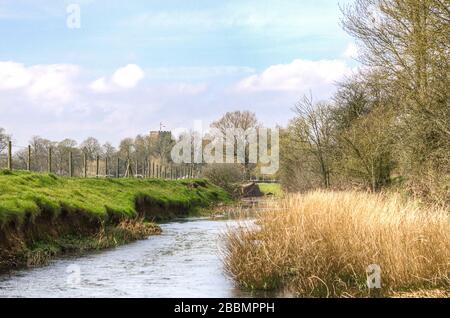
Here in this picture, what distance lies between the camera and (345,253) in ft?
46.0

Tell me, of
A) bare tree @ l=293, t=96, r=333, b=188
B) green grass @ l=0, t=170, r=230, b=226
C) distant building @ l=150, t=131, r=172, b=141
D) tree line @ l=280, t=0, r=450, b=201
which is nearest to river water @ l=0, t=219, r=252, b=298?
green grass @ l=0, t=170, r=230, b=226

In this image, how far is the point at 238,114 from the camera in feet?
330

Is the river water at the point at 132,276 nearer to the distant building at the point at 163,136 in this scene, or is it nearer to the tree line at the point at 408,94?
the tree line at the point at 408,94

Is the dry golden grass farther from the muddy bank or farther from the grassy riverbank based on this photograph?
the grassy riverbank

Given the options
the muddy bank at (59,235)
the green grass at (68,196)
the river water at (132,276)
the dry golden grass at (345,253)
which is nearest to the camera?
the dry golden grass at (345,253)

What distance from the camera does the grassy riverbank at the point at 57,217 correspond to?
1945 centimetres

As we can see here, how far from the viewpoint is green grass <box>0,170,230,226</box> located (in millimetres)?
21391

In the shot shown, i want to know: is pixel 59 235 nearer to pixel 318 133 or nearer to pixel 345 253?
pixel 345 253

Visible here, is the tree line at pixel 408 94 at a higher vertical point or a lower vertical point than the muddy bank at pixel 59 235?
higher

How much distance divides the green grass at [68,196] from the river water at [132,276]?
2814 mm

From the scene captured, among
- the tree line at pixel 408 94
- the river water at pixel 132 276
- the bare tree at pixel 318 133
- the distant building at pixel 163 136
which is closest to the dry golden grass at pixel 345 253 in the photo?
the river water at pixel 132 276

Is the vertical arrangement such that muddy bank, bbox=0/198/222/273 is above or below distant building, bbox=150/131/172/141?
below
